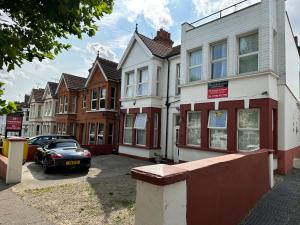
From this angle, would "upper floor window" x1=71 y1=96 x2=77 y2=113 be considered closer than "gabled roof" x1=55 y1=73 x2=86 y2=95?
Yes

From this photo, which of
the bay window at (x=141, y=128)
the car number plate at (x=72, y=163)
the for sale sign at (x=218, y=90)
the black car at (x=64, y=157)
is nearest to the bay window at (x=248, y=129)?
the for sale sign at (x=218, y=90)

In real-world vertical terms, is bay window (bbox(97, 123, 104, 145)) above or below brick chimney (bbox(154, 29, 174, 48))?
below

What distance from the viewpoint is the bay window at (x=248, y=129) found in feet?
32.2

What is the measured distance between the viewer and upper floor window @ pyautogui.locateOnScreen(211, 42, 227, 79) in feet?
37.3

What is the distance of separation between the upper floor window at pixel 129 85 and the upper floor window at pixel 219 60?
22.1 ft

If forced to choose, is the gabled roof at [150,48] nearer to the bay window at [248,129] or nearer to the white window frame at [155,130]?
the white window frame at [155,130]

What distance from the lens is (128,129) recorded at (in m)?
16.8

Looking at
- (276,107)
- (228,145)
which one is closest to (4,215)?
(228,145)

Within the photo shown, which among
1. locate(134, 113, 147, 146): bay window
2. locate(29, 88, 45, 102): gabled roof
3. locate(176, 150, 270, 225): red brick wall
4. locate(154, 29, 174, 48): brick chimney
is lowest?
locate(176, 150, 270, 225): red brick wall

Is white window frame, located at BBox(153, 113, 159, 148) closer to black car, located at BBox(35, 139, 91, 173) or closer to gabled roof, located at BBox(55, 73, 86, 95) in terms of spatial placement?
black car, located at BBox(35, 139, 91, 173)

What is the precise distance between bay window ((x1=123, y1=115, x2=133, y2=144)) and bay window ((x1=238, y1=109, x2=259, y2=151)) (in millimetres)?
8173

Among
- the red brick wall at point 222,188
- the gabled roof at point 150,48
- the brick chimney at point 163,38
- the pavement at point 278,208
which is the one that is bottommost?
the pavement at point 278,208

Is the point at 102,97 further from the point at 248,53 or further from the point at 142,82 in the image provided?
the point at 248,53

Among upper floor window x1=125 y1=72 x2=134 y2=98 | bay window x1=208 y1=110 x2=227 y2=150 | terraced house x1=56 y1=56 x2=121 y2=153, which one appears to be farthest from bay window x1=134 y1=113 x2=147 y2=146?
bay window x1=208 y1=110 x2=227 y2=150
